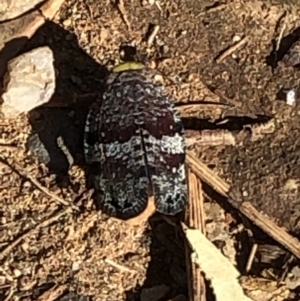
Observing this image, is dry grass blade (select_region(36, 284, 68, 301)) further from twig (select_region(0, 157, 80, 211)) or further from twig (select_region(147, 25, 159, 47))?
twig (select_region(147, 25, 159, 47))

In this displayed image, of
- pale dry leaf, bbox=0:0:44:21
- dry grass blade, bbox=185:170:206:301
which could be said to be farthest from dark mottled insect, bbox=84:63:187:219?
Result: pale dry leaf, bbox=0:0:44:21

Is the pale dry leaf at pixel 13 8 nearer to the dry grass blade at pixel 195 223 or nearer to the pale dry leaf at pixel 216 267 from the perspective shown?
the dry grass blade at pixel 195 223

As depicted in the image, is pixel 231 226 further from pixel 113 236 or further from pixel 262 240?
pixel 113 236

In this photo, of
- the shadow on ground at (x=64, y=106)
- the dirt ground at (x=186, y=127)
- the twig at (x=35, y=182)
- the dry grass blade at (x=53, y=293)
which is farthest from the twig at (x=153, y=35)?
the dry grass blade at (x=53, y=293)

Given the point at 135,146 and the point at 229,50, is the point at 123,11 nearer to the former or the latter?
the point at 229,50

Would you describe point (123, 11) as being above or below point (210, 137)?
above

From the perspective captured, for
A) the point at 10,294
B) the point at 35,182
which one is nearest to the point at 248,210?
the point at 35,182
